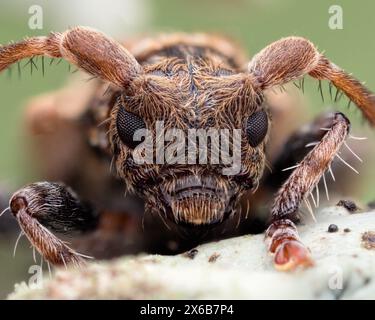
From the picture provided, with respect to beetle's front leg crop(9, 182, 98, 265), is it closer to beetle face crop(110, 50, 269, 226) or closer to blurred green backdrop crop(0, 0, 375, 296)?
beetle face crop(110, 50, 269, 226)

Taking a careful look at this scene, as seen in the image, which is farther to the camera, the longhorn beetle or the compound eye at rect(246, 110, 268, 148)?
the compound eye at rect(246, 110, 268, 148)

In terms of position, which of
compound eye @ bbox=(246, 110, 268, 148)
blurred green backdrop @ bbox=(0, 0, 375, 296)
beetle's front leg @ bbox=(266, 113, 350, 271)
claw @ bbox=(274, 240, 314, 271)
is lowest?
claw @ bbox=(274, 240, 314, 271)

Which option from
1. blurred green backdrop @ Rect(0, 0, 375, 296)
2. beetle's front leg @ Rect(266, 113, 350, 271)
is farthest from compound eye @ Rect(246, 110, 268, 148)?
blurred green backdrop @ Rect(0, 0, 375, 296)

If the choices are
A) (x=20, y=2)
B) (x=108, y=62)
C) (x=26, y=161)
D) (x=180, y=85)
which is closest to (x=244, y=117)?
(x=180, y=85)

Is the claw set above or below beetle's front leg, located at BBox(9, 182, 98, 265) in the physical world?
below

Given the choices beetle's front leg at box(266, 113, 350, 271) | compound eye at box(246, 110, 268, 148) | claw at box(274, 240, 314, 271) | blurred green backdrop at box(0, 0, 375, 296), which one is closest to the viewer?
claw at box(274, 240, 314, 271)

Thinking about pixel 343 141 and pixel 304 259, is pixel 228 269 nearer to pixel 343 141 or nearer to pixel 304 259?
pixel 304 259
